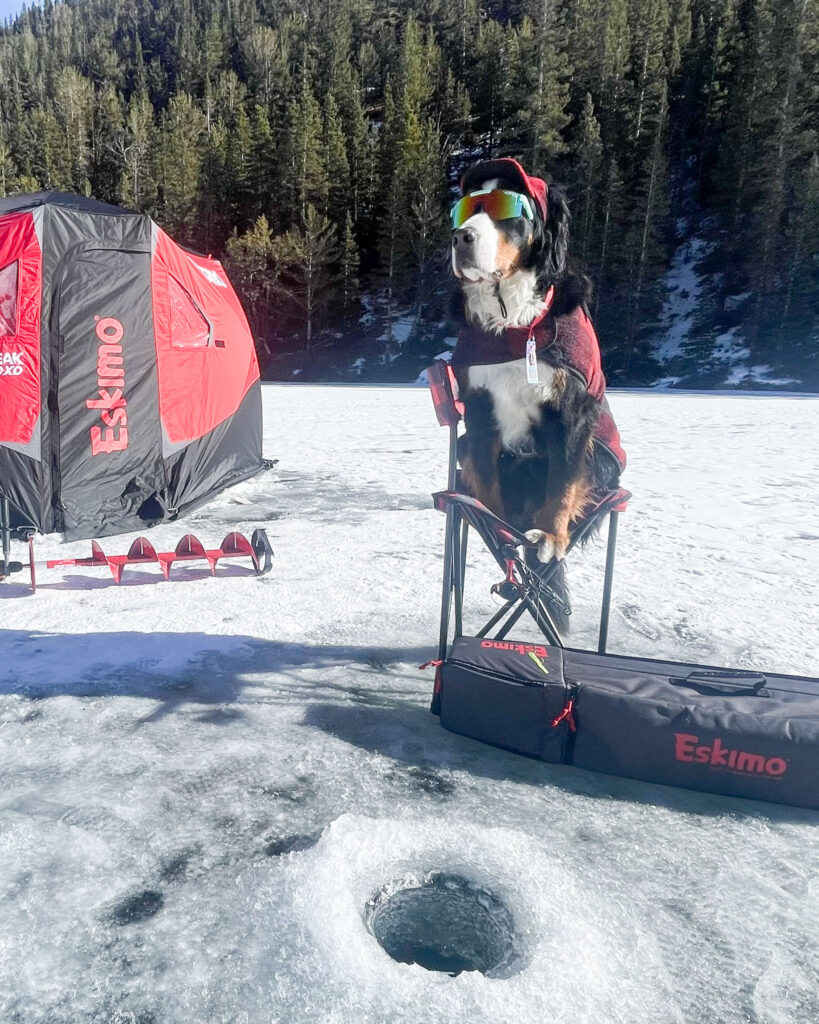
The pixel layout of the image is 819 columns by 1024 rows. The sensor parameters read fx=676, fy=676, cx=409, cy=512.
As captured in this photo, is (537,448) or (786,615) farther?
(786,615)

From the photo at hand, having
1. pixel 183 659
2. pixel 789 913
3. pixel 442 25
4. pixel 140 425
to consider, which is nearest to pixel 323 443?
pixel 140 425

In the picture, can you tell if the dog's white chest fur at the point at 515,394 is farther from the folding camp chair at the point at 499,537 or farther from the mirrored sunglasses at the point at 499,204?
the mirrored sunglasses at the point at 499,204

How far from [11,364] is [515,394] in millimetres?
3518

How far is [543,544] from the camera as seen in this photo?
2.48 meters

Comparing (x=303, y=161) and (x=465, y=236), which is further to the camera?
(x=303, y=161)

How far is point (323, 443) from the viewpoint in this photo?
362 inches

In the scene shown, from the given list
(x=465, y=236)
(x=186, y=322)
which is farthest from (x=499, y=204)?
(x=186, y=322)

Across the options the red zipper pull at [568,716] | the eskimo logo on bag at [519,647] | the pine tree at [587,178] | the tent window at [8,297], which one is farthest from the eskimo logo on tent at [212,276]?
the pine tree at [587,178]

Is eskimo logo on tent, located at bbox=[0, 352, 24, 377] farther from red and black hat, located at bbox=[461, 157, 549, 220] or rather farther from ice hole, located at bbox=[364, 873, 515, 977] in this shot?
ice hole, located at bbox=[364, 873, 515, 977]

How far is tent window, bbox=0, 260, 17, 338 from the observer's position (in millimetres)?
4285

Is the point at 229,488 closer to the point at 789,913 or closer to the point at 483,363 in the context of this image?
the point at 483,363

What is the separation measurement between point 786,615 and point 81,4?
116 meters

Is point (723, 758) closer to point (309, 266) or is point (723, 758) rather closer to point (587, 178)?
point (309, 266)

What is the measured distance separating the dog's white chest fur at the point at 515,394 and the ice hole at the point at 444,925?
1.49 metres
